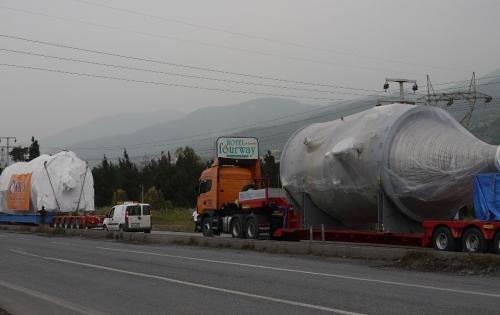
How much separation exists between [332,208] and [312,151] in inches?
81.2

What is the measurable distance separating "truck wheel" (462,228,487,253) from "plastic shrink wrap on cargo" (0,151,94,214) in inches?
1121

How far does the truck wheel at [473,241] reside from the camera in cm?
1571

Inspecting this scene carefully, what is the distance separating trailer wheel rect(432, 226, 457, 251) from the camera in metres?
16.5

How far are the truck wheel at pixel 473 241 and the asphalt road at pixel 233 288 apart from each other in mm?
2705

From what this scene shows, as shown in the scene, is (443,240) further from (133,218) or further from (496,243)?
(133,218)

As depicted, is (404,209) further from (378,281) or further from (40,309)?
(40,309)

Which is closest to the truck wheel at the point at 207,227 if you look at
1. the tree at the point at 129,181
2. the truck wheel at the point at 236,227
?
the truck wheel at the point at 236,227

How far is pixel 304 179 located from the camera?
21.8m

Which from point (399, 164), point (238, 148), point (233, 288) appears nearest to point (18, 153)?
point (238, 148)

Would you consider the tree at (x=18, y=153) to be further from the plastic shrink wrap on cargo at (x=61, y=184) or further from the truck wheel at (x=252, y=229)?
the truck wheel at (x=252, y=229)

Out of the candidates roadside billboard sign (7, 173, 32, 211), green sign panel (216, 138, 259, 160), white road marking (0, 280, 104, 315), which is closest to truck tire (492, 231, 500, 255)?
white road marking (0, 280, 104, 315)

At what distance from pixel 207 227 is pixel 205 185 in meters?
1.86

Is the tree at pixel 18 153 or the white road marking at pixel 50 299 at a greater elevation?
the tree at pixel 18 153

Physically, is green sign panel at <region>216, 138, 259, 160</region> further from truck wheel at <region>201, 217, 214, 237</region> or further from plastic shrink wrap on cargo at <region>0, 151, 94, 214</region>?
plastic shrink wrap on cargo at <region>0, 151, 94, 214</region>
